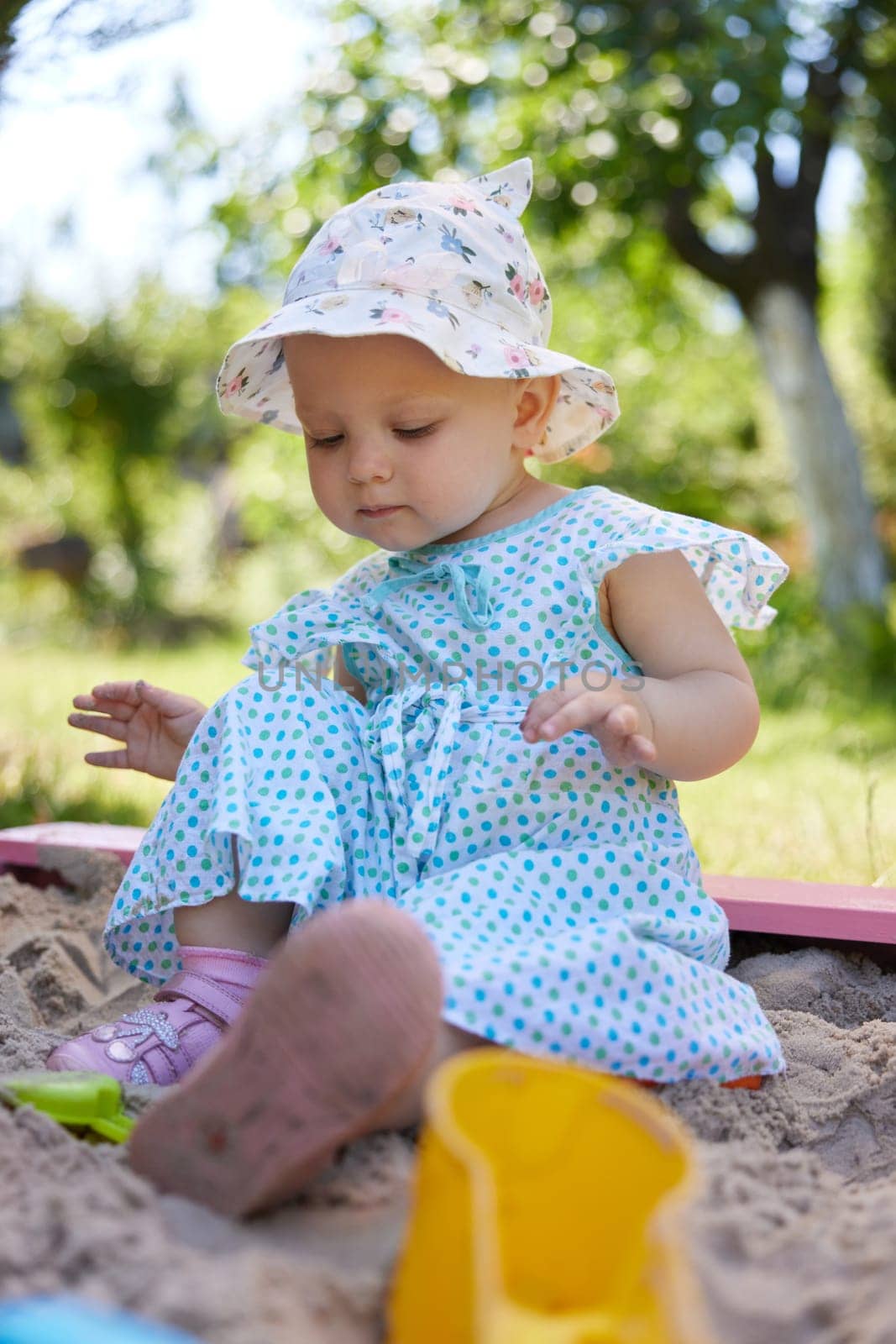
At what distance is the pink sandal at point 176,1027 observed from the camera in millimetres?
1335

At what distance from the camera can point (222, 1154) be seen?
0.98m

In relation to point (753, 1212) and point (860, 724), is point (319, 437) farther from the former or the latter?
point (860, 724)

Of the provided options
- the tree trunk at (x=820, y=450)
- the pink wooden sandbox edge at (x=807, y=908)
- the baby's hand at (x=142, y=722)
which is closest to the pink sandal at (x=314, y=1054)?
the baby's hand at (x=142, y=722)

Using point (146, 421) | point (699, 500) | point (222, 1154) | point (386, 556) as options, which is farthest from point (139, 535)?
point (222, 1154)

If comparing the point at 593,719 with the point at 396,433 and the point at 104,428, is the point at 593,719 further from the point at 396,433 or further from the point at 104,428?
the point at 104,428

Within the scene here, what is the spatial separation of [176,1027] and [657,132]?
13.9 feet

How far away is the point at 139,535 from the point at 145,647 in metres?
1.47

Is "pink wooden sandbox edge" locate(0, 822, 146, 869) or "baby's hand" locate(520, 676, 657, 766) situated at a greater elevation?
"baby's hand" locate(520, 676, 657, 766)

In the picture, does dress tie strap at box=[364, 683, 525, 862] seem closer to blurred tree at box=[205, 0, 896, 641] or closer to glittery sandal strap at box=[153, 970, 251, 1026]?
glittery sandal strap at box=[153, 970, 251, 1026]

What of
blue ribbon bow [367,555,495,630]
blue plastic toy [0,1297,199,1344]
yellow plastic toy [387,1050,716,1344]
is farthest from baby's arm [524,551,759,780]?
blue plastic toy [0,1297,199,1344]

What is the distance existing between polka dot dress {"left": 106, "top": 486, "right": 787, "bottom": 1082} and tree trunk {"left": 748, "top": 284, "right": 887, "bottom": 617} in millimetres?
4255

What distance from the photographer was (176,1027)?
138 cm

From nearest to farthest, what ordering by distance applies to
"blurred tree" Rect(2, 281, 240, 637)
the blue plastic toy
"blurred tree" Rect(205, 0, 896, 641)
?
the blue plastic toy → "blurred tree" Rect(205, 0, 896, 641) → "blurred tree" Rect(2, 281, 240, 637)

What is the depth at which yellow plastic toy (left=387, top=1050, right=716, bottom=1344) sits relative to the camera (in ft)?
2.39
